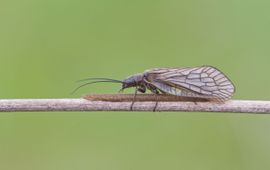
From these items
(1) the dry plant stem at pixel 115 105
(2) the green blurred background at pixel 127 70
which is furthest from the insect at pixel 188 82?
(2) the green blurred background at pixel 127 70

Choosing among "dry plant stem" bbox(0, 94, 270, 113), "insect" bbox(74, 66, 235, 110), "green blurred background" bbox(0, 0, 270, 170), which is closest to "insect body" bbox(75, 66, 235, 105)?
Answer: "insect" bbox(74, 66, 235, 110)

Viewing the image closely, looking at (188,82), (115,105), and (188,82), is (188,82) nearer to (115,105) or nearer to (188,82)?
(188,82)

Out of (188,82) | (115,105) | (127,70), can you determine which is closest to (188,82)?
(188,82)

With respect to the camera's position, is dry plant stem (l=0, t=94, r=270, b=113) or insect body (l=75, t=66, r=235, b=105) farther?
insect body (l=75, t=66, r=235, b=105)

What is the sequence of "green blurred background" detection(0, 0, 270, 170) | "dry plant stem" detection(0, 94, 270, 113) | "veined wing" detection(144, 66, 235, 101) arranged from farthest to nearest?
1. "green blurred background" detection(0, 0, 270, 170)
2. "veined wing" detection(144, 66, 235, 101)
3. "dry plant stem" detection(0, 94, 270, 113)

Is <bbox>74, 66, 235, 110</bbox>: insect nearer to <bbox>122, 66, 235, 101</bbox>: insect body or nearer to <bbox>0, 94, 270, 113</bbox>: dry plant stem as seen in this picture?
<bbox>122, 66, 235, 101</bbox>: insect body
